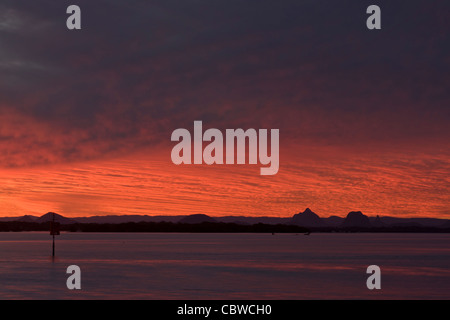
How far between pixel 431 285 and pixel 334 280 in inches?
400

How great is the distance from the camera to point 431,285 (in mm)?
58594

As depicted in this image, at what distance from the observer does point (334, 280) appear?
204 ft
